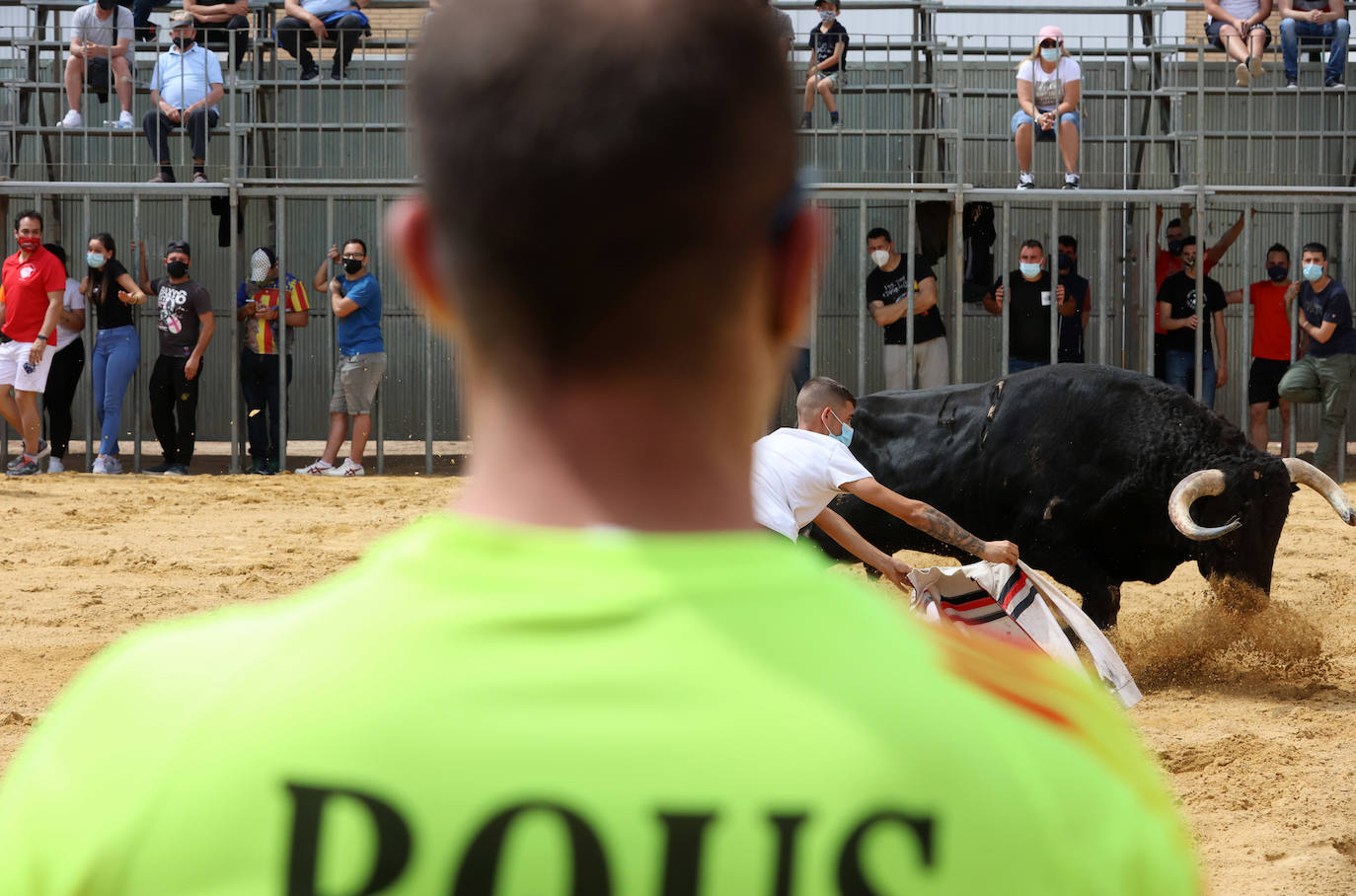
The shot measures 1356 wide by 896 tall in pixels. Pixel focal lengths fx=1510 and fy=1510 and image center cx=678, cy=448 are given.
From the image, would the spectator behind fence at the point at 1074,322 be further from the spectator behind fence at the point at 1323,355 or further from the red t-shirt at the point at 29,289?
the red t-shirt at the point at 29,289

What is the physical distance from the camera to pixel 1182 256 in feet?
45.8

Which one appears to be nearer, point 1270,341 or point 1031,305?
point 1031,305

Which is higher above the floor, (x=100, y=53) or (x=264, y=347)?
(x=100, y=53)

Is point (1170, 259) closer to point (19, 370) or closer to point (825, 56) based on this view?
point (825, 56)

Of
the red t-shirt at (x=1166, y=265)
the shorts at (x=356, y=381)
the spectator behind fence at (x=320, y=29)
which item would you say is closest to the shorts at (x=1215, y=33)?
the red t-shirt at (x=1166, y=265)

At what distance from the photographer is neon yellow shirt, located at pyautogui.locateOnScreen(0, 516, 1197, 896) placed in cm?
83

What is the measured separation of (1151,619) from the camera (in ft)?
25.3

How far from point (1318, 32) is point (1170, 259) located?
10.7ft

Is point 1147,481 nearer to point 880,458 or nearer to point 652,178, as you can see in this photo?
point 880,458

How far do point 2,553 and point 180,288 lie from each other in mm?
4665

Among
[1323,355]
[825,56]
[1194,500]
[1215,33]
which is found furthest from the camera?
[1215,33]

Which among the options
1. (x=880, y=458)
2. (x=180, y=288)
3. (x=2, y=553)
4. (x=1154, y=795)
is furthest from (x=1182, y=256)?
(x=1154, y=795)

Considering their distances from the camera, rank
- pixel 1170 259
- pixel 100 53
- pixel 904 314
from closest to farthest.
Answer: pixel 904 314, pixel 1170 259, pixel 100 53

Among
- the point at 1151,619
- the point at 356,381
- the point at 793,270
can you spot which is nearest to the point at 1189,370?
the point at 1151,619
